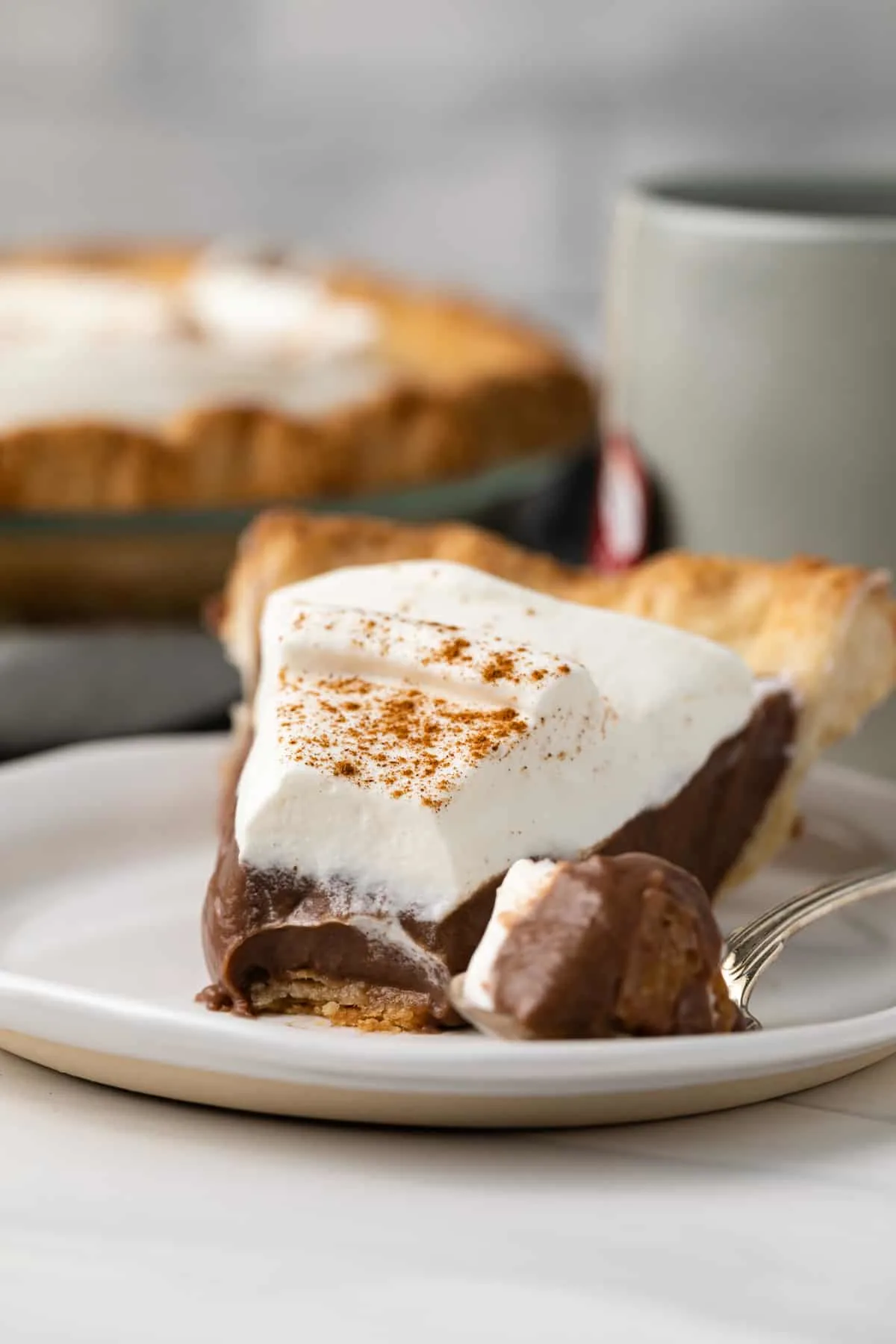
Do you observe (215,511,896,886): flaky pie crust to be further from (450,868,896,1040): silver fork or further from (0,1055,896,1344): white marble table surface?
(0,1055,896,1344): white marble table surface

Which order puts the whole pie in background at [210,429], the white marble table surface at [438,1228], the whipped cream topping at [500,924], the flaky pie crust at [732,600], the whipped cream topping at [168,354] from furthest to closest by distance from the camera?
the whipped cream topping at [168,354]
the whole pie in background at [210,429]
the flaky pie crust at [732,600]
the whipped cream topping at [500,924]
the white marble table surface at [438,1228]

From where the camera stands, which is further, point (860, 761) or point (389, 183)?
point (389, 183)

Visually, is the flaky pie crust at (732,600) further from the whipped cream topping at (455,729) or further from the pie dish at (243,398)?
the pie dish at (243,398)

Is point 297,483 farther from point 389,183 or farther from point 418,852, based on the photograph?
point 389,183

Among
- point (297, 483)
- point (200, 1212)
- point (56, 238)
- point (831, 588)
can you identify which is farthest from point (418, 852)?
point (56, 238)

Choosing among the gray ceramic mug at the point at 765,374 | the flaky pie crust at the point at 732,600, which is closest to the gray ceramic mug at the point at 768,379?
the gray ceramic mug at the point at 765,374

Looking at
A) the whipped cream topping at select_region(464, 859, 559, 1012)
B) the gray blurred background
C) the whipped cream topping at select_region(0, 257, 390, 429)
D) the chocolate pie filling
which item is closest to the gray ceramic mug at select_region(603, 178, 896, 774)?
the whipped cream topping at select_region(0, 257, 390, 429)
